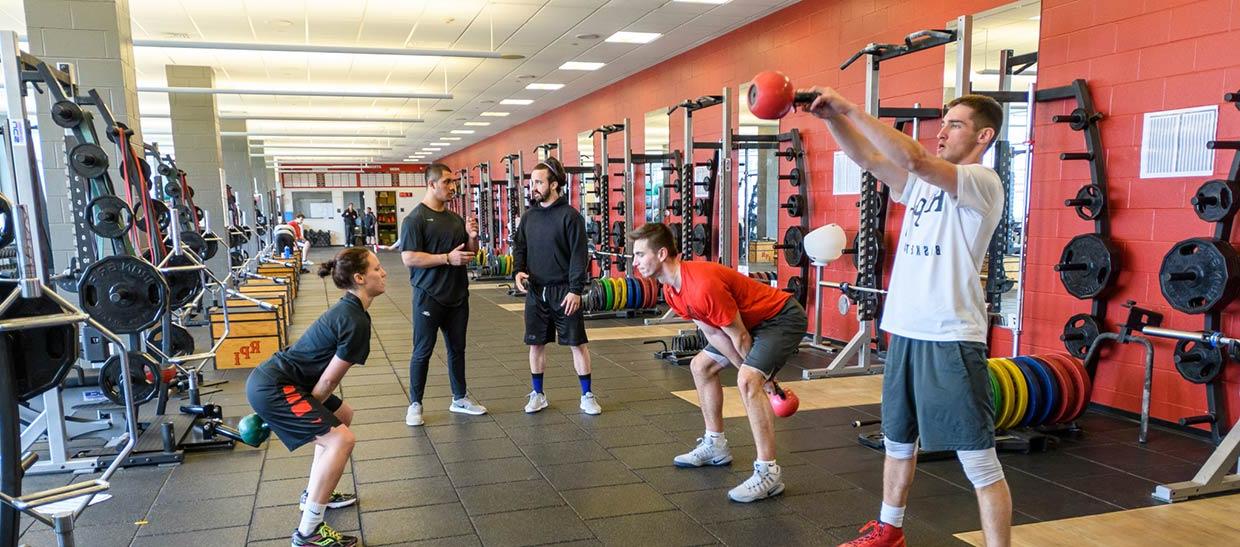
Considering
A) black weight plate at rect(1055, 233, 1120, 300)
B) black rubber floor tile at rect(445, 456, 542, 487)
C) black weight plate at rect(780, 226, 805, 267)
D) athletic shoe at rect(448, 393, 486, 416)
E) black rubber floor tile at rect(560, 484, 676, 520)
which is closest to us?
black rubber floor tile at rect(560, 484, 676, 520)

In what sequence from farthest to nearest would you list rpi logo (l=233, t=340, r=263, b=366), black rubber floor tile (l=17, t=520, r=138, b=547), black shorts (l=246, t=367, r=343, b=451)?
1. rpi logo (l=233, t=340, r=263, b=366)
2. black rubber floor tile (l=17, t=520, r=138, b=547)
3. black shorts (l=246, t=367, r=343, b=451)

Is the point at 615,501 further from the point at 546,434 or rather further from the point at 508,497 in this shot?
the point at 546,434

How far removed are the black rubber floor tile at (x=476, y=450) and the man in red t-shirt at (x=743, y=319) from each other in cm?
104

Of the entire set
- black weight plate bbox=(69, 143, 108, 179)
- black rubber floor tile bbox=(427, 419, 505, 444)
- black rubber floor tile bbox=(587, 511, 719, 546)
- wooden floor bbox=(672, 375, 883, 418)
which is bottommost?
wooden floor bbox=(672, 375, 883, 418)

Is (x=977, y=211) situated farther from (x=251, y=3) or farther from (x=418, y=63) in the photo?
(x=418, y=63)

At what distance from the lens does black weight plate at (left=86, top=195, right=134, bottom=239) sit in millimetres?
3398

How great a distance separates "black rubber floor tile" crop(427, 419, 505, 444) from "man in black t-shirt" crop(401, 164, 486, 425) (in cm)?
14

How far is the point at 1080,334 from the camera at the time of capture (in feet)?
12.0

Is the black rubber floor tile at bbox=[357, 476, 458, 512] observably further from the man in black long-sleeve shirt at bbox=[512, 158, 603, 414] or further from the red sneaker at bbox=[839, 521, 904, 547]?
the red sneaker at bbox=[839, 521, 904, 547]

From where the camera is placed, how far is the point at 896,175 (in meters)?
1.94

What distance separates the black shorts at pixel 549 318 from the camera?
3.57 meters

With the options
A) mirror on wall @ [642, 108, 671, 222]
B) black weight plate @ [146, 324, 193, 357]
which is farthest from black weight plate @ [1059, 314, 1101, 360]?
mirror on wall @ [642, 108, 671, 222]

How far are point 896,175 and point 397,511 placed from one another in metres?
1.91

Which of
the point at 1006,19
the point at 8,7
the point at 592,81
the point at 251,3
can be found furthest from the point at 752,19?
the point at 8,7
